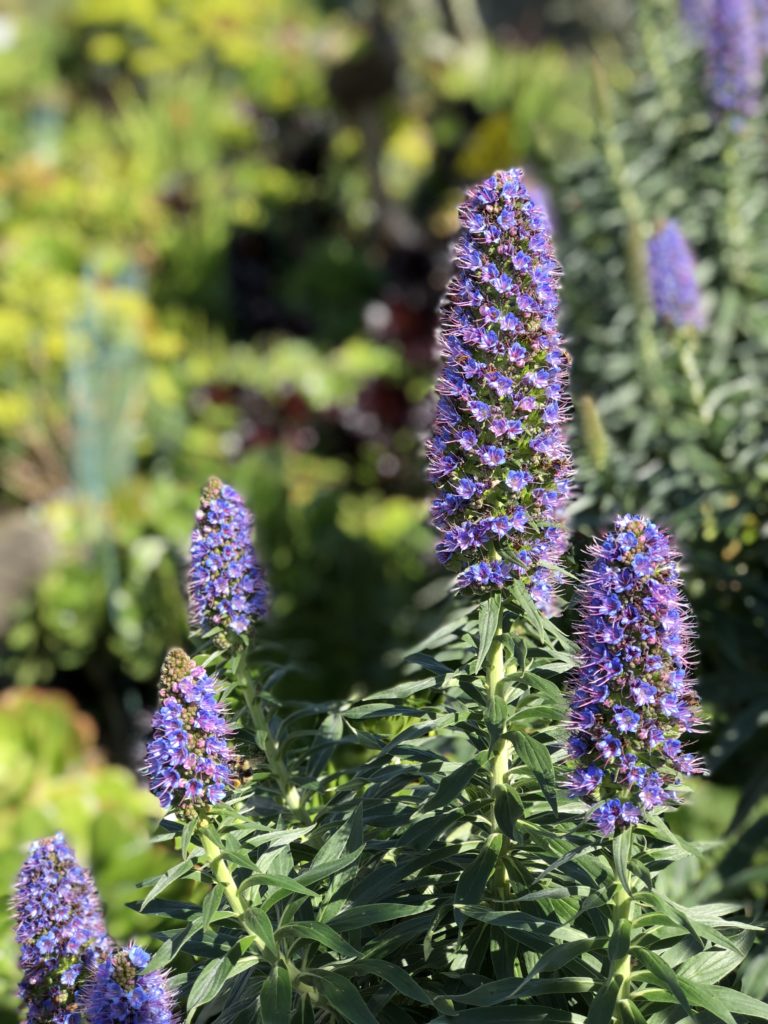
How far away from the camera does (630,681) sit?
1434 millimetres

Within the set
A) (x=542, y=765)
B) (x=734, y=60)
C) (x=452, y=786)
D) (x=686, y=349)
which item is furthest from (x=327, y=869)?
(x=734, y=60)

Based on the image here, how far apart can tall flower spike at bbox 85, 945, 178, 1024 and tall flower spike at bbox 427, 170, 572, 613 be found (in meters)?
0.68

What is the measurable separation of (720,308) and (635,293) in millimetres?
603

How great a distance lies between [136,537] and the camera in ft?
16.5

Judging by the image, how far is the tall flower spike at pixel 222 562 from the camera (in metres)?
1.82

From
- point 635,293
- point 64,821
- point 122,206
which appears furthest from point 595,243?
point 122,206

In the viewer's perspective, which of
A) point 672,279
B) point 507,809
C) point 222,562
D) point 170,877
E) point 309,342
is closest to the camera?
point 170,877

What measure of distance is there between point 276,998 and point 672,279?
2.31 metres

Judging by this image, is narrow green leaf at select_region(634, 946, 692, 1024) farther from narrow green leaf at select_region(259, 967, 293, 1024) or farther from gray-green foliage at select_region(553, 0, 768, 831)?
gray-green foliage at select_region(553, 0, 768, 831)

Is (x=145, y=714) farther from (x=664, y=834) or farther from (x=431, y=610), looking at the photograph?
(x=664, y=834)

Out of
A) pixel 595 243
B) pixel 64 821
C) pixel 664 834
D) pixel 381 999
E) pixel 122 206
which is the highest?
pixel 664 834

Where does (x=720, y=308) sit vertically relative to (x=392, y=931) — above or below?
below

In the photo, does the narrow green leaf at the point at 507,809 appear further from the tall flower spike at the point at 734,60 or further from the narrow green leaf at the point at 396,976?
the tall flower spike at the point at 734,60

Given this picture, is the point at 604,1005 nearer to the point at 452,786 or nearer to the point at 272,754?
the point at 452,786
